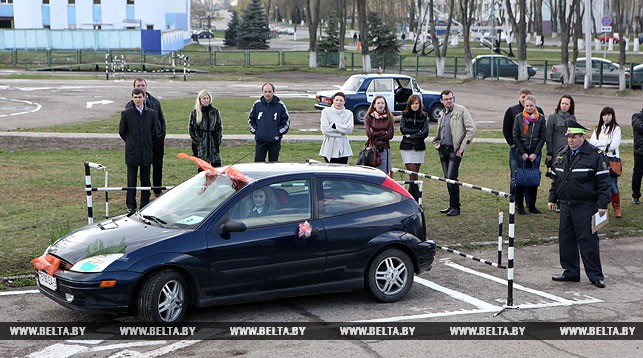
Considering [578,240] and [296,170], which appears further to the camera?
[578,240]

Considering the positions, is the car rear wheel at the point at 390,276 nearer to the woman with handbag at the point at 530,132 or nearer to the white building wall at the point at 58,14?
the woman with handbag at the point at 530,132

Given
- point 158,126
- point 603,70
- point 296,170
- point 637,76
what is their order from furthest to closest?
point 603,70 → point 637,76 → point 158,126 → point 296,170

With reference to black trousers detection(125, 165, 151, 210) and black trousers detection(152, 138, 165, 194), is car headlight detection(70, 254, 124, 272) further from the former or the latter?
black trousers detection(152, 138, 165, 194)

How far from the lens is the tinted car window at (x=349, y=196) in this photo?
9344 mm

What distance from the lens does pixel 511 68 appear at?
52219 mm

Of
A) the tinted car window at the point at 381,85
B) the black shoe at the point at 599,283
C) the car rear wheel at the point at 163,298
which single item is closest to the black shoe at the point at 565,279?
the black shoe at the point at 599,283

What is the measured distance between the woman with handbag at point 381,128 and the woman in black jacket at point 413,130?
43 cm

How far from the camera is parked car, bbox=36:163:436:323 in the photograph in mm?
8266

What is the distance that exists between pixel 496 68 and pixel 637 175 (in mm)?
37183

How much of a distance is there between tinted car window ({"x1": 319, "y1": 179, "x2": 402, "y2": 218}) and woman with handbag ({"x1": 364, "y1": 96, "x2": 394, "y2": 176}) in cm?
414

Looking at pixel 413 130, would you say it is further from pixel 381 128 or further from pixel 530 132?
pixel 530 132

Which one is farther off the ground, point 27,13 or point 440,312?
point 27,13

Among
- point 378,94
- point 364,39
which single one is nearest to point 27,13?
point 364,39

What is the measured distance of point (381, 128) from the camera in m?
13.9
